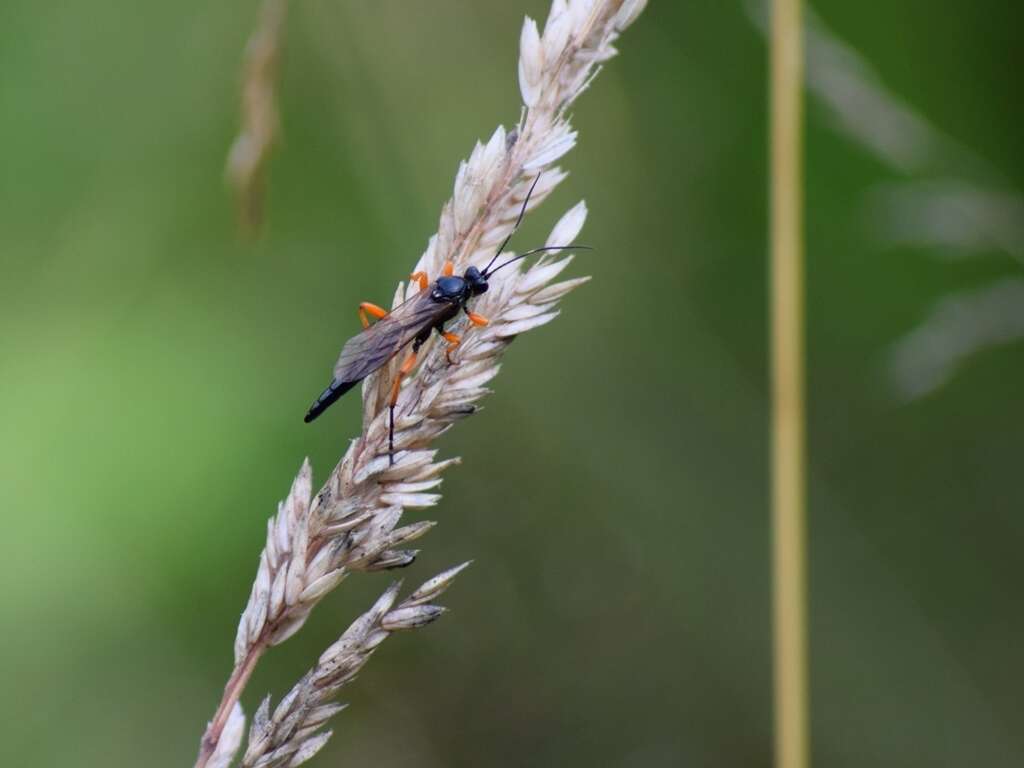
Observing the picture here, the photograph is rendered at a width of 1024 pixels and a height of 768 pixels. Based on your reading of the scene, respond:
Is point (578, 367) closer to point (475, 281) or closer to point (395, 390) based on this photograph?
point (475, 281)

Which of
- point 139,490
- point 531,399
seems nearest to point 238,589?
point 139,490

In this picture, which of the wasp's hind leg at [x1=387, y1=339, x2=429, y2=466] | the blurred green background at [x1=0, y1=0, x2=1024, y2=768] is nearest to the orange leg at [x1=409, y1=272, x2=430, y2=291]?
the wasp's hind leg at [x1=387, y1=339, x2=429, y2=466]

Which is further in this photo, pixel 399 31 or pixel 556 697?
pixel 556 697

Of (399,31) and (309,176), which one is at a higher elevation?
(399,31)

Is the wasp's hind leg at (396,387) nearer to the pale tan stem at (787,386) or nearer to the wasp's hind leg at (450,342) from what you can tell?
the wasp's hind leg at (450,342)

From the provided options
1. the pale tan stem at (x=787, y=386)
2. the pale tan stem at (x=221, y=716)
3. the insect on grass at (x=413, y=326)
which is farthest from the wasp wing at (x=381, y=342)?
the pale tan stem at (x=787, y=386)

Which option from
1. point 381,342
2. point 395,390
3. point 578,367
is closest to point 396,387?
point 395,390

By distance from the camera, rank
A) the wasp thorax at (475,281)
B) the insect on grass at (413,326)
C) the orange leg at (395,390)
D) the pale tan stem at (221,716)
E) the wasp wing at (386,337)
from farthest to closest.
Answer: the wasp thorax at (475,281), the wasp wing at (386,337), the insect on grass at (413,326), the orange leg at (395,390), the pale tan stem at (221,716)

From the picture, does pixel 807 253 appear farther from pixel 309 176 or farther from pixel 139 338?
pixel 139 338
